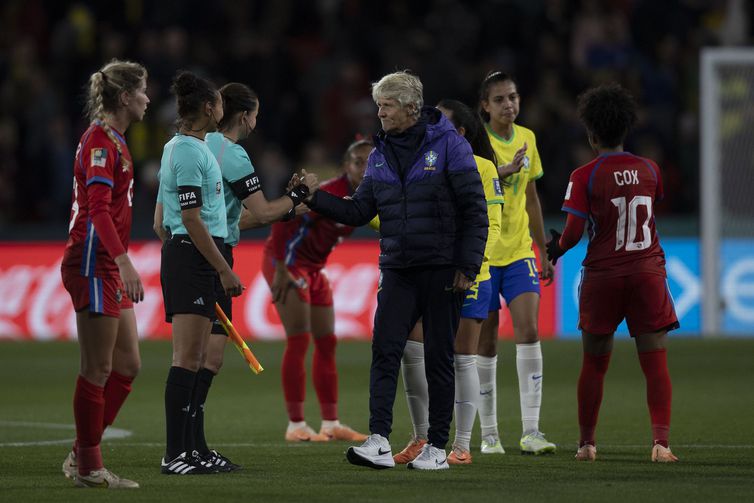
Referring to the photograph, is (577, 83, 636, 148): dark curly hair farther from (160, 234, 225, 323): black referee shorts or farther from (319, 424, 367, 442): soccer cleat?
(319, 424, 367, 442): soccer cleat

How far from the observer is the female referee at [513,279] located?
898 centimetres

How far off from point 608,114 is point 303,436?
3307mm

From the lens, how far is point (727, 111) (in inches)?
699

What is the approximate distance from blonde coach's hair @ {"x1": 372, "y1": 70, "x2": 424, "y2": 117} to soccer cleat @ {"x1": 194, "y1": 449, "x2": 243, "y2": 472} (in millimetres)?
2264

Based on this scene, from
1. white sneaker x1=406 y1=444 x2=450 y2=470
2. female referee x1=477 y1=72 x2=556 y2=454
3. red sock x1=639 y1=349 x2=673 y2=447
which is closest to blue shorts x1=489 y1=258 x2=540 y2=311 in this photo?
female referee x1=477 y1=72 x2=556 y2=454

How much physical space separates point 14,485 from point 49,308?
38.8ft

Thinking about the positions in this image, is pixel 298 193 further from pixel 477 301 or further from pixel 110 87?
pixel 477 301

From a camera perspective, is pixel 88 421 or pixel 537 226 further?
pixel 537 226

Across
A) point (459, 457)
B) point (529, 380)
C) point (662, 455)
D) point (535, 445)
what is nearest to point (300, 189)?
point (459, 457)

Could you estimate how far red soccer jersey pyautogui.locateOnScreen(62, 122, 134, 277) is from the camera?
720 cm

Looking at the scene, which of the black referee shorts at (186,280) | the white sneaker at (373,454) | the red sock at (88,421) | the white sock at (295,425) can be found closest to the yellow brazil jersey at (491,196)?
the white sneaker at (373,454)

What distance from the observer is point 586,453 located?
27.7 feet

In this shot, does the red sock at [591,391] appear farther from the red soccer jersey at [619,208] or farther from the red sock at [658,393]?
the red soccer jersey at [619,208]

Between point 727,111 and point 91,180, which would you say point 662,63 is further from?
point 91,180
